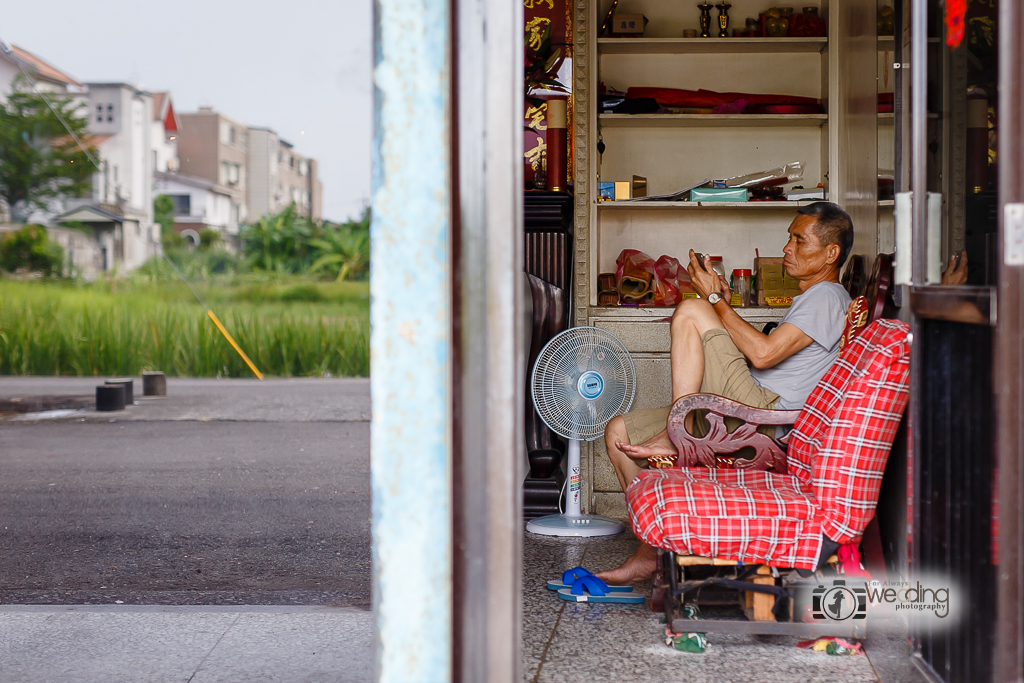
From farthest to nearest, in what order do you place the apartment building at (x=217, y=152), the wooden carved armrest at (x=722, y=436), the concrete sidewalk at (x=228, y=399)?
the apartment building at (x=217, y=152)
the concrete sidewalk at (x=228, y=399)
the wooden carved armrest at (x=722, y=436)

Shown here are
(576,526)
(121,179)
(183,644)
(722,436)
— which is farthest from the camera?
(121,179)

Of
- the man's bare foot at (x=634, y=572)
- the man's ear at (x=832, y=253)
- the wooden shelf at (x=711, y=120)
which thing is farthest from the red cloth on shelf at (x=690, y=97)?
the man's bare foot at (x=634, y=572)

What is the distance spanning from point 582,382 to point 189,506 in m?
2.48

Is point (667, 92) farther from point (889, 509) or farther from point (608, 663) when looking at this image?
point (608, 663)

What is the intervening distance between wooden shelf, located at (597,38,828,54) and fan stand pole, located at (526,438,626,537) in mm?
2056

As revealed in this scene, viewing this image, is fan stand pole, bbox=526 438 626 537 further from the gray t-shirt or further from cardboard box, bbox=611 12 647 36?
cardboard box, bbox=611 12 647 36

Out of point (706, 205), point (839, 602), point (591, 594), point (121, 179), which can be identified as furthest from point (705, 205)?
point (121, 179)

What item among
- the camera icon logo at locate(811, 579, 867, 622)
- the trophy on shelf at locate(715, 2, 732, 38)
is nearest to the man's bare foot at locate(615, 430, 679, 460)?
the camera icon logo at locate(811, 579, 867, 622)

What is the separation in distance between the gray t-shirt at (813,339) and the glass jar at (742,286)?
1.22m

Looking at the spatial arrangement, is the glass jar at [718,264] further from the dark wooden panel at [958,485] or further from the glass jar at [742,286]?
the dark wooden panel at [958,485]

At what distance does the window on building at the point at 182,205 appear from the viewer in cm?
1334

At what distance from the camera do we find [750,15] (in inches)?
181

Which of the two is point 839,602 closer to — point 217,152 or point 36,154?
point 36,154

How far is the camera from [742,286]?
14.2 ft
